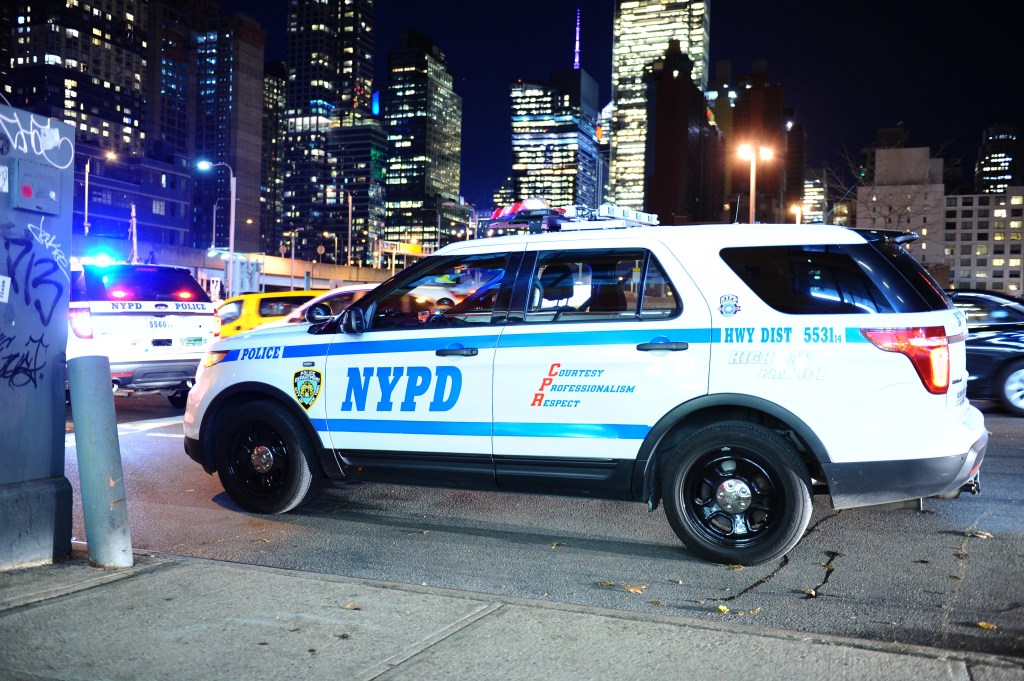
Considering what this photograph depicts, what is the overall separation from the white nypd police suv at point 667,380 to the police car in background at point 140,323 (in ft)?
19.5

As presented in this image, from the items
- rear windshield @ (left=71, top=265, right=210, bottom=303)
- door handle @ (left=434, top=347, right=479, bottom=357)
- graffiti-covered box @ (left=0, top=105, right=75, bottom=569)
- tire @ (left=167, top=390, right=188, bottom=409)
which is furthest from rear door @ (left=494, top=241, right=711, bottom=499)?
tire @ (left=167, top=390, right=188, bottom=409)

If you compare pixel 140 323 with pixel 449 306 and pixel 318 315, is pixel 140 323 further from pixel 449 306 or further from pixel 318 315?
pixel 449 306

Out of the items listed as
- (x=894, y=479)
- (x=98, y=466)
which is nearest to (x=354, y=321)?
(x=98, y=466)

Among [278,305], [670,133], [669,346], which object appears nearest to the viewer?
[669,346]

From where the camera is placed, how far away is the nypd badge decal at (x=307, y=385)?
6293 millimetres

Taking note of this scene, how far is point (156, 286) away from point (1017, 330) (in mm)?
11312

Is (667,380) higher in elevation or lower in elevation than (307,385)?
higher

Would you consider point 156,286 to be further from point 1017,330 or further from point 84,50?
point 84,50

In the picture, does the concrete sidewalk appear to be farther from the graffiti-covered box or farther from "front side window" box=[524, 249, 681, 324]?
"front side window" box=[524, 249, 681, 324]

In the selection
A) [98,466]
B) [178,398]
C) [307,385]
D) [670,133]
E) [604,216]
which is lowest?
[178,398]

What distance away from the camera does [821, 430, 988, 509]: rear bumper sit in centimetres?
495

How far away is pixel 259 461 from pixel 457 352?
183 cm

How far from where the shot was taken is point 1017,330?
12.0 metres

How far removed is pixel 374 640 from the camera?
3975 mm
